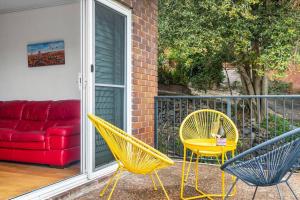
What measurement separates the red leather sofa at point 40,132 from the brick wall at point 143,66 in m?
0.83

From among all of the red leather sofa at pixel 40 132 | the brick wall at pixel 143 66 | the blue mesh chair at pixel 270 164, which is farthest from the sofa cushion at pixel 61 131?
the blue mesh chair at pixel 270 164

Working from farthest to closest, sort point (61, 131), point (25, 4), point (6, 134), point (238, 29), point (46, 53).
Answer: point (238, 29)
point (46, 53)
point (25, 4)
point (6, 134)
point (61, 131)

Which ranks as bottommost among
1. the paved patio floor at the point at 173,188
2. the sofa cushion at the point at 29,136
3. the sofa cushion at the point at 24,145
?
the paved patio floor at the point at 173,188

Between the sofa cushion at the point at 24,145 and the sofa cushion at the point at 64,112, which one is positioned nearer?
the sofa cushion at the point at 24,145

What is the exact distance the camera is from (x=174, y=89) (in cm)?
955

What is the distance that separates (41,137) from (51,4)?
2.20 metres

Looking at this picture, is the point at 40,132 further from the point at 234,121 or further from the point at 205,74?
the point at 205,74

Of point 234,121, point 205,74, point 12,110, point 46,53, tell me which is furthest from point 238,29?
point 12,110

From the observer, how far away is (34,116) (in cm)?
456

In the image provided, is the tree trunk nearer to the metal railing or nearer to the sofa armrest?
the metal railing

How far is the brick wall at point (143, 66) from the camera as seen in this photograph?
3910 millimetres

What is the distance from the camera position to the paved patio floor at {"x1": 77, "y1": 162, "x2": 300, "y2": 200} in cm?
295

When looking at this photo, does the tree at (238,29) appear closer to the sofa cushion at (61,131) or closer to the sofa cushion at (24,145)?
the sofa cushion at (61,131)

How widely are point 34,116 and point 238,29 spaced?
4275 millimetres
